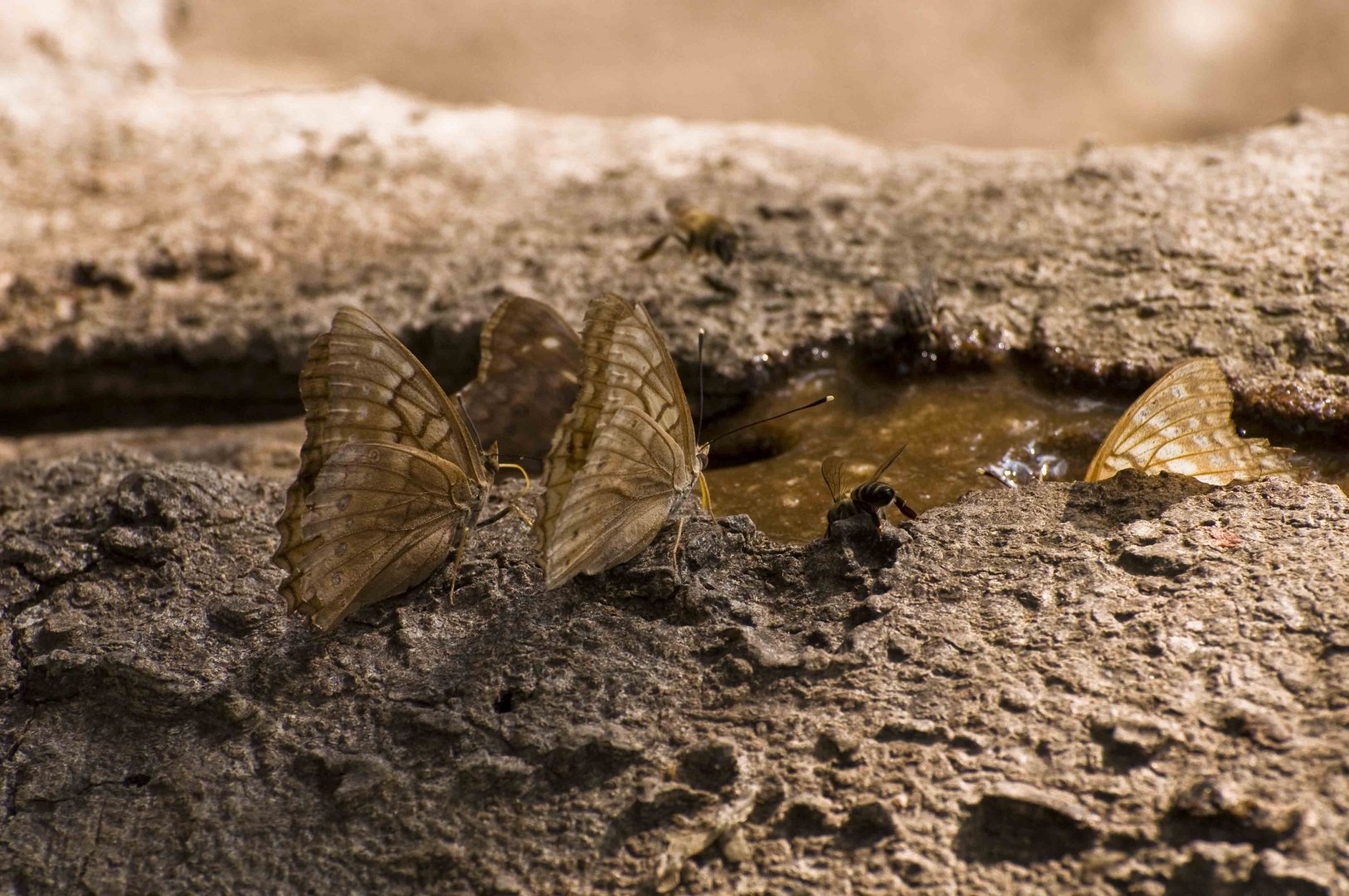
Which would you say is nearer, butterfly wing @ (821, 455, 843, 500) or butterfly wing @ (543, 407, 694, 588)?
butterfly wing @ (543, 407, 694, 588)

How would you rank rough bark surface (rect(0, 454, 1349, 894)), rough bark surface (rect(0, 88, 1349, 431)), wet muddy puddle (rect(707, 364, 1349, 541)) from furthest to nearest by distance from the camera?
1. rough bark surface (rect(0, 88, 1349, 431))
2. wet muddy puddle (rect(707, 364, 1349, 541))
3. rough bark surface (rect(0, 454, 1349, 894))

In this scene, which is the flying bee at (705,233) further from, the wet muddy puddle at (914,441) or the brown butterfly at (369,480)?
the brown butterfly at (369,480)

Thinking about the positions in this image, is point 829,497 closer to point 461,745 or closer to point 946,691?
point 946,691

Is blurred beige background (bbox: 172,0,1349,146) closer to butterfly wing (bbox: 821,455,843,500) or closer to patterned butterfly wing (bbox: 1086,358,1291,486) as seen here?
patterned butterfly wing (bbox: 1086,358,1291,486)

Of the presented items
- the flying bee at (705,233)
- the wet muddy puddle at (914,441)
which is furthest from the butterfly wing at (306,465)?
the flying bee at (705,233)

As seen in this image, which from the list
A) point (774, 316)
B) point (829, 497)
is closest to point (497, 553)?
point (829, 497)

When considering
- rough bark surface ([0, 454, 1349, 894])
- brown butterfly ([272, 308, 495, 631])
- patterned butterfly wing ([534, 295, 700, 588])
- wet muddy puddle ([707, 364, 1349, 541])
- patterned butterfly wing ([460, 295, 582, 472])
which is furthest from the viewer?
patterned butterfly wing ([460, 295, 582, 472])

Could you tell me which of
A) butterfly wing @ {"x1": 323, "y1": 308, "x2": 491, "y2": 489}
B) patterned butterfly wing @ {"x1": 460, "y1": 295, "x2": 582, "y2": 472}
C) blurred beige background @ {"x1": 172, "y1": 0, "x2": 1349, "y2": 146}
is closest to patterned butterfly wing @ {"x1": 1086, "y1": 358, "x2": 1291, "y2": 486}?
patterned butterfly wing @ {"x1": 460, "y1": 295, "x2": 582, "y2": 472}
